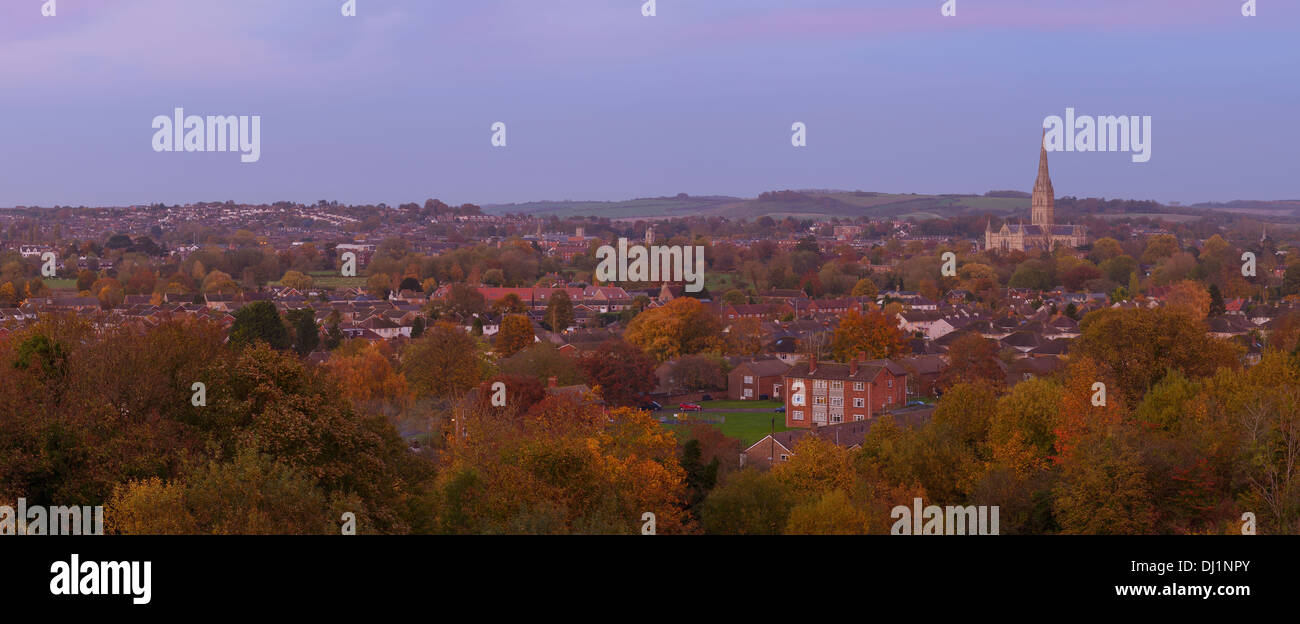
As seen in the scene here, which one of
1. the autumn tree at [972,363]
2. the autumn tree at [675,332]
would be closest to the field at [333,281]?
the autumn tree at [675,332]

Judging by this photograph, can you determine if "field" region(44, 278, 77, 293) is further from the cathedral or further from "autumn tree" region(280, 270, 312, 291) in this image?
the cathedral

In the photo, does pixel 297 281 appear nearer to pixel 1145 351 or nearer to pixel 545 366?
pixel 545 366

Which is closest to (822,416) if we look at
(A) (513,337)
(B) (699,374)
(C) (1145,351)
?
(B) (699,374)

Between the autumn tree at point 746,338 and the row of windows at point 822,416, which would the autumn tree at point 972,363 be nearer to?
the row of windows at point 822,416
